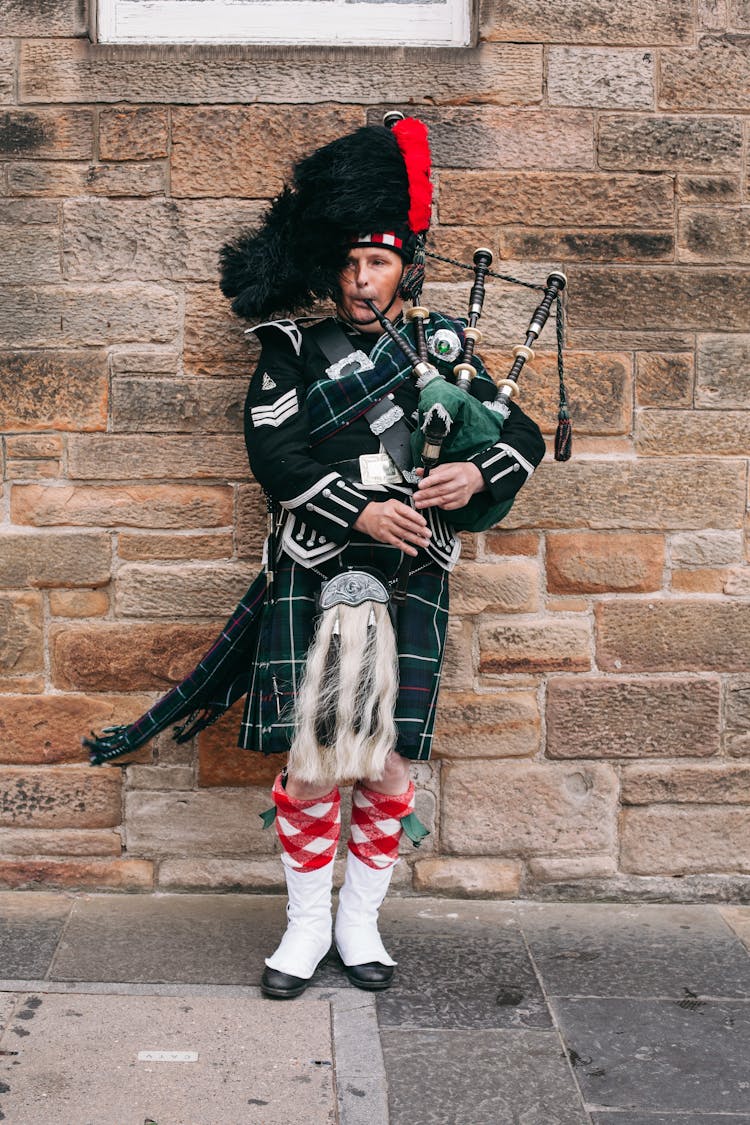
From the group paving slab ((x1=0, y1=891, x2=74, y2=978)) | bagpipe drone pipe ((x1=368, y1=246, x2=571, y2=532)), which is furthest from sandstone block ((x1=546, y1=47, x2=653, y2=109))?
paving slab ((x1=0, y1=891, x2=74, y2=978))

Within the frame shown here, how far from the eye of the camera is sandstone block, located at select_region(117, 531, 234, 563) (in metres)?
3.67

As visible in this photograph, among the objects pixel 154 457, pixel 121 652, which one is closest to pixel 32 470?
pixel 154 457

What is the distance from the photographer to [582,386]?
369 centimetres

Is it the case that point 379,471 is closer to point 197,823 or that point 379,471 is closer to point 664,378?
point 664,378

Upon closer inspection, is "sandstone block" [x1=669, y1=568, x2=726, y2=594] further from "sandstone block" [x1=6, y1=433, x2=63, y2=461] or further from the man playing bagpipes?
"sandstone block" [x1=6, y1=433, x2=63, y2=461]

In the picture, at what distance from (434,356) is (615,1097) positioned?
66.0 inches

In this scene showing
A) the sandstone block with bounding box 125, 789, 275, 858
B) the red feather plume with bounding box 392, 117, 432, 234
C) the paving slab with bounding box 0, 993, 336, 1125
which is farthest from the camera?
the sandstone block with bounding box 125, 789, 275, 858

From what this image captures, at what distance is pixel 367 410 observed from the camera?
10.1 feet

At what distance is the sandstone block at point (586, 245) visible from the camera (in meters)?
3.64

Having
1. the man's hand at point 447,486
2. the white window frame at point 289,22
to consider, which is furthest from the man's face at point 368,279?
the white window frame at point 289,22

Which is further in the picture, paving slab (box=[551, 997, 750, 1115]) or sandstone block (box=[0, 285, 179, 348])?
sandstone block (box=[0, 285, 179, 348])

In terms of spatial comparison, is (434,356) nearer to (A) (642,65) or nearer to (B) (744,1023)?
(A) (642,65)

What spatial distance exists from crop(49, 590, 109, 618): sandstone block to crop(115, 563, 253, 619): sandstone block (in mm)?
45

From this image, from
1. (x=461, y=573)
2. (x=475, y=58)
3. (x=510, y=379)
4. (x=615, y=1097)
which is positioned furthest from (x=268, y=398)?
(x=615, y=1097)
